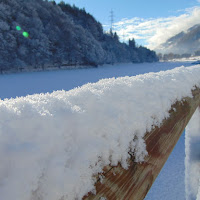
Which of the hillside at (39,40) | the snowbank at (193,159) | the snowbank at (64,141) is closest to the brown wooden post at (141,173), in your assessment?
the snowbank at (64,141)

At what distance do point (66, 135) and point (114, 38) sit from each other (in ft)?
178

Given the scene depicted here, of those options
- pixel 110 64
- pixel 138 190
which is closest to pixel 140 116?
pixel 138 190

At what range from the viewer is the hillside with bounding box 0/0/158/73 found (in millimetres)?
21156

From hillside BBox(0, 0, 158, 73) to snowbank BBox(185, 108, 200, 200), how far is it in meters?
21.5

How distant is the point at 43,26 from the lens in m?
26.4

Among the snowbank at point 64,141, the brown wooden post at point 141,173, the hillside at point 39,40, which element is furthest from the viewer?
the hillside at point 39,40

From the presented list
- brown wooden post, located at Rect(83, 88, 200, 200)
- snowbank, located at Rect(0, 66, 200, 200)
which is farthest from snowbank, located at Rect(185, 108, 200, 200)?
snowbank, located at Rect(0, 66, 200, 200)

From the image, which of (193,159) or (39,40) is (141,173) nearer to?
(193,159)

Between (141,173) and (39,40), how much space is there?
2635 cm

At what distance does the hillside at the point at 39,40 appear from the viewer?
833 inches

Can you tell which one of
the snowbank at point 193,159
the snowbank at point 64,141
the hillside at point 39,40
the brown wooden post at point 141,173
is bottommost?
the snowbank at point 193,159

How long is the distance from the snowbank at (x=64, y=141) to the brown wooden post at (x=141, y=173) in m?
0.05

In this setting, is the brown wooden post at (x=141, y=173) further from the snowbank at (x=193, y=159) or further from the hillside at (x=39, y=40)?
the hillside at (x=39, y=40)

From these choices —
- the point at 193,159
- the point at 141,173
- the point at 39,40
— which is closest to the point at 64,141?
the point at 141,173
